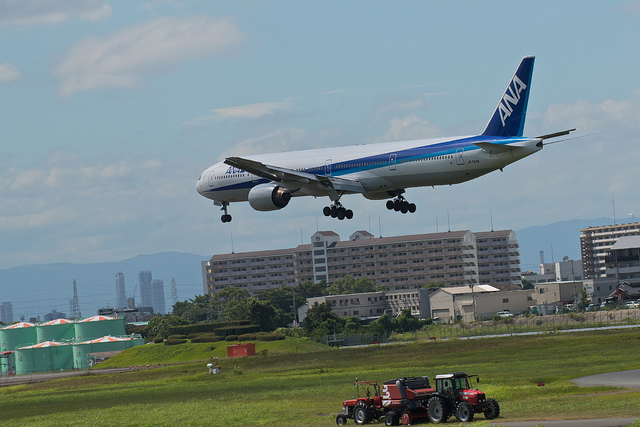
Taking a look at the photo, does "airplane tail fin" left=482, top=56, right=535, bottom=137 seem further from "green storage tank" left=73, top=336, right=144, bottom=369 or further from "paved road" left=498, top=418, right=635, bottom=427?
"green storage tank" left=73, top=336, right=144, bottom=369

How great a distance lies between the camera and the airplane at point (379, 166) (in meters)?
53.6

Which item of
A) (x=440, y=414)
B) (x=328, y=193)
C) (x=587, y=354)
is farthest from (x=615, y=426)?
(x=587, y=354)

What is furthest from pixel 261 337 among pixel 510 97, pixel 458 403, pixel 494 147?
pixel 458 403

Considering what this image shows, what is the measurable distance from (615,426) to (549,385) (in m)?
19.1

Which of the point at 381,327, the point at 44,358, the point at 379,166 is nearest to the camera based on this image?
the point at 379,166

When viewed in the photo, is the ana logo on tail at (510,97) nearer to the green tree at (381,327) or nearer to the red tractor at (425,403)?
the red tractor at (425,403)

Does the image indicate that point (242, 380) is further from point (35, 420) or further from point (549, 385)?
point (549, 385)

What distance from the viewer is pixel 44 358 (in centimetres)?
14500

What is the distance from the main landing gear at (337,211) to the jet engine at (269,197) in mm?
2810

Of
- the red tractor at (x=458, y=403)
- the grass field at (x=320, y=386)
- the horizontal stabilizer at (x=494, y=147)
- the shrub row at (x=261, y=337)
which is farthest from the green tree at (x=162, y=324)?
the red tractor at (x=458, y=403)

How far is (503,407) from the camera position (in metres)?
39.5

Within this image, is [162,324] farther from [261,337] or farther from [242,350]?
[242,350]

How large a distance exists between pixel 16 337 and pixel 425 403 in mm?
144494

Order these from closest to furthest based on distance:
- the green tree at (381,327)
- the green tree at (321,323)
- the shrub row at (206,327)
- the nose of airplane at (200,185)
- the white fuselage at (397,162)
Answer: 1. the white fuselage at (397,162)
2. the nose of airplane at (200,185)
3. the shrub row at (206,327)
4. the green tree at (321,323)
5. the green tree at (381,327)
